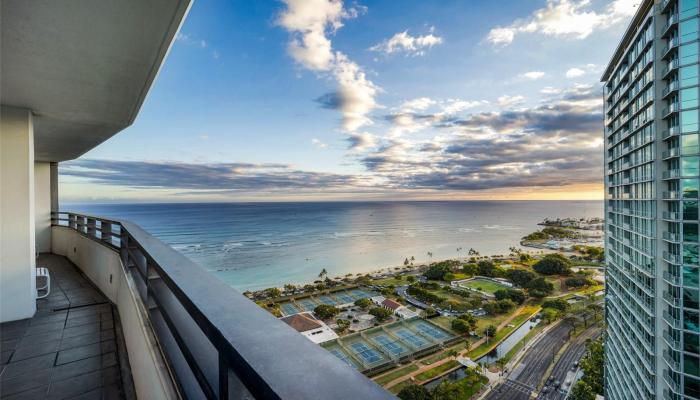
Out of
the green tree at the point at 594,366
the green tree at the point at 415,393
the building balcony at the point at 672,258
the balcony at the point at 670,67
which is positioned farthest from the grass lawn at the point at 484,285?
the balcony at the point at 670,67

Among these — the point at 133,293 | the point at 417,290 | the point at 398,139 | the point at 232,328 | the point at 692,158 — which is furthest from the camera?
the point at 398,139

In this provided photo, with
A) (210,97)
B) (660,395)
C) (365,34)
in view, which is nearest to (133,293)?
(660,395)

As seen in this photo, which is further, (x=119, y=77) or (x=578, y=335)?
(x=578, y=335)

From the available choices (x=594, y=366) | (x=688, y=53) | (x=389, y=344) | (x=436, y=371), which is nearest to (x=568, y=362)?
(x=594, y=366)

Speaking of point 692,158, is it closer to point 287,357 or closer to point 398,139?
point 287,357

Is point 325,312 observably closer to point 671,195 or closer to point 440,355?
point 440,355

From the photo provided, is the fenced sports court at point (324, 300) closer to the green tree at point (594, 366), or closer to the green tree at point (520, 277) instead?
the green tree at point (594, 366)

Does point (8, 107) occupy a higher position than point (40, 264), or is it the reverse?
point (8, 107)
